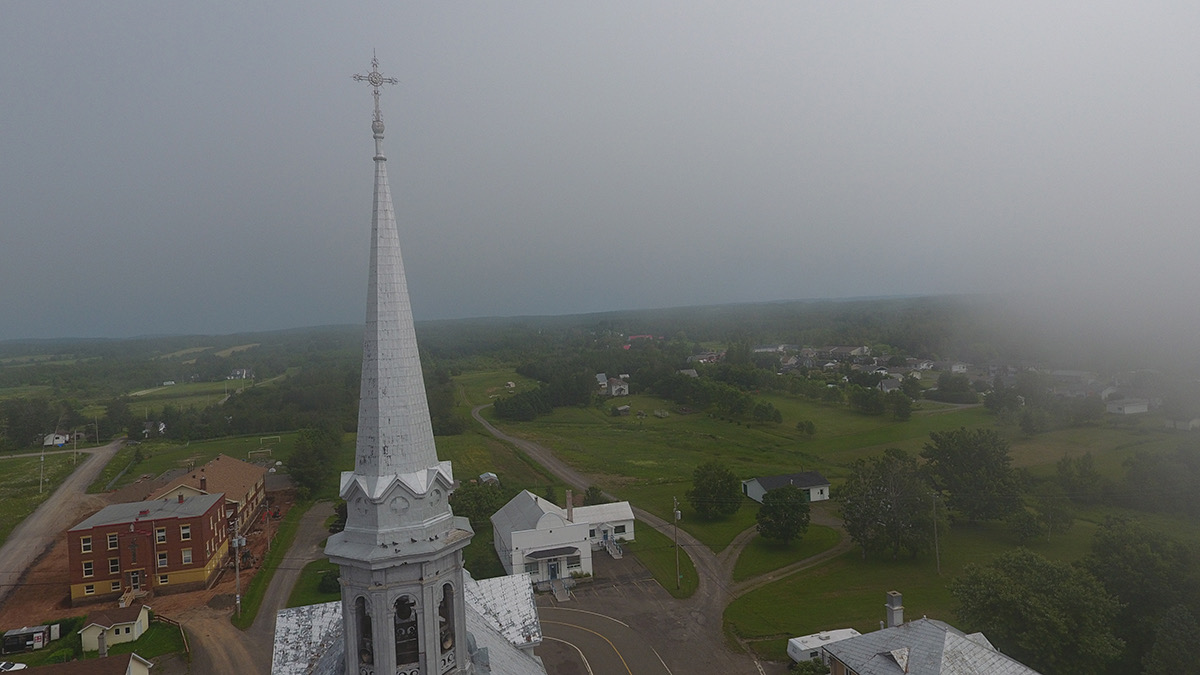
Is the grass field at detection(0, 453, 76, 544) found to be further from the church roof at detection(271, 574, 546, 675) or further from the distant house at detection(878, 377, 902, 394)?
the distant house at detection(878, 377, 902, 394)

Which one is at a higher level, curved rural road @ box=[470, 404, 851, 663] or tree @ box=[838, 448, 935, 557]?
tree @ box=[838, 448, 935, 557]

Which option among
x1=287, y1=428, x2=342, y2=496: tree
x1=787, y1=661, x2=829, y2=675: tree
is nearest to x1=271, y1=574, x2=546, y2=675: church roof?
x1=787, y1=661, x2=829, y2=675: tree

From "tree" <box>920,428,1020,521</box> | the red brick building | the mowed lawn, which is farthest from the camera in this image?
"tree" <box>920,428,1020,521</box>

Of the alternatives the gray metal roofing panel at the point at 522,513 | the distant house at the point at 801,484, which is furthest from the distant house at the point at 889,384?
the gray metal roofing panel at the point at 522,513

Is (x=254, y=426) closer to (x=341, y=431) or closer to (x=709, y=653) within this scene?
(x=341, y=431)

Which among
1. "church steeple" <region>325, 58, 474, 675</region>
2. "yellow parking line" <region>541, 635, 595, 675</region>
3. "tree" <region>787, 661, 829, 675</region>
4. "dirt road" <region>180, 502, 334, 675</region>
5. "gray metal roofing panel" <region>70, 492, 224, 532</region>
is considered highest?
"church steeple" <region>325, 58, 474, 675</region>

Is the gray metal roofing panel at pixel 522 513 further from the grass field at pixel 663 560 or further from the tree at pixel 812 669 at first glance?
the tree at pixel 812 669

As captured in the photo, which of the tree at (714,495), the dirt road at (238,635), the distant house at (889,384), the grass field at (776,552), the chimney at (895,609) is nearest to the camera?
the chimney at (895,609)
